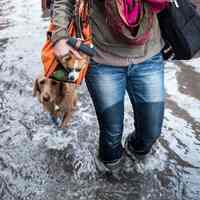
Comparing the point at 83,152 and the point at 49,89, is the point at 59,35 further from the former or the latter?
the point at 83,152

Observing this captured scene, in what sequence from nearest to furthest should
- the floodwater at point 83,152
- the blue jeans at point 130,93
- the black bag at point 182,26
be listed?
the black bag at point 182,26
the blue jeans at point 130,93
the floodwater at point 83,152

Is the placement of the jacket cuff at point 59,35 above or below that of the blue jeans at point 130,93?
above

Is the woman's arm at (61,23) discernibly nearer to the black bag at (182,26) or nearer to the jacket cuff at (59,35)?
the jacket cuff at (59,35)

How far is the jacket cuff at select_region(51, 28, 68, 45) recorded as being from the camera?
2701 millimetres

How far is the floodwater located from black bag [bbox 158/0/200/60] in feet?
3.51

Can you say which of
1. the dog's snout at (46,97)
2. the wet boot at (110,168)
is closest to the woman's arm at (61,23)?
the dog's snout at (46,97)

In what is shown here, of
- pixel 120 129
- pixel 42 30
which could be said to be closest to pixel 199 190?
pixel 120 129

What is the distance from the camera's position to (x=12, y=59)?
5.86 metres

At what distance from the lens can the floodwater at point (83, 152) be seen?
138 inches

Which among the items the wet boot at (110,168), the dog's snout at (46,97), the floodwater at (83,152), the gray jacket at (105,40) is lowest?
the floodwater at (83,152)

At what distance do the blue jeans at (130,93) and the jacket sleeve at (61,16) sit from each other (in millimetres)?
357

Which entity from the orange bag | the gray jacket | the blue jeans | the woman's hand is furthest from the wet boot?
the woman's hand

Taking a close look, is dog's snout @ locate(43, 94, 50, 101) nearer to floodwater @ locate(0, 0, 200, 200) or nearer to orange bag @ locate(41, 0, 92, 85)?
orange bag @ locate(41, 0, 92, 85)

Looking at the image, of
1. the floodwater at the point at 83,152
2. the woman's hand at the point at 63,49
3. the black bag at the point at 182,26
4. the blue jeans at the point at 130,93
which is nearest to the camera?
the woman's hand at the point at 63,49
